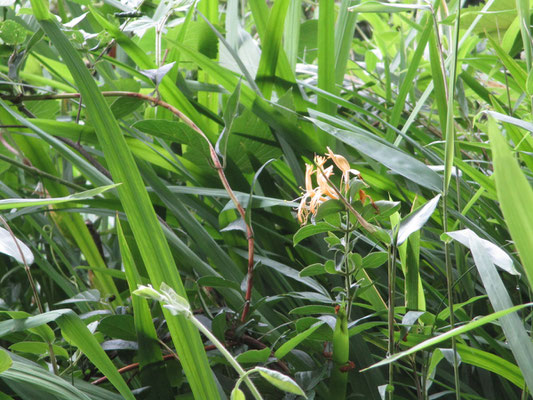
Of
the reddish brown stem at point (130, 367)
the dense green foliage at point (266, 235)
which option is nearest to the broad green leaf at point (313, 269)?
the dense green foliage at point (266, 235)

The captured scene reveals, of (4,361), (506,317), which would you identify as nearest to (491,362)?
(506,317)

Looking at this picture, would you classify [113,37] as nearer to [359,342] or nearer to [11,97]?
[11,97]

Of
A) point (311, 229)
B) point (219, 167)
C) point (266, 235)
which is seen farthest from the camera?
point (266, 235)

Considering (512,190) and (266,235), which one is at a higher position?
(512,190)

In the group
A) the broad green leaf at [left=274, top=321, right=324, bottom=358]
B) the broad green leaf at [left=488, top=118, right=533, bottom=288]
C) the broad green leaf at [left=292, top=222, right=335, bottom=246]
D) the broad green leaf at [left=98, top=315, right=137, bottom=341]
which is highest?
the broad green leaf at [left=488, top=118, right=533, bottom=288]

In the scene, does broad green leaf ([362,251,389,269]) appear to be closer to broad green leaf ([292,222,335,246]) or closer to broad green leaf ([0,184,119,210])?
broad green leaf ([292,222,335,246])

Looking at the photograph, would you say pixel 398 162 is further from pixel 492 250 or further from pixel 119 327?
pixel 119 327

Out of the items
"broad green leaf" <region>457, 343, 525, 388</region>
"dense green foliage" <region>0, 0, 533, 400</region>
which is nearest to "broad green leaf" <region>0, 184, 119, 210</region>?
"dense green foliage" <region>0, 0, 533, 400</region>

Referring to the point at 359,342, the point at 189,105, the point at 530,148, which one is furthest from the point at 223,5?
the point at 359,342

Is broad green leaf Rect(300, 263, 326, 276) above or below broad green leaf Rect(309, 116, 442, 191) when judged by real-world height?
below
